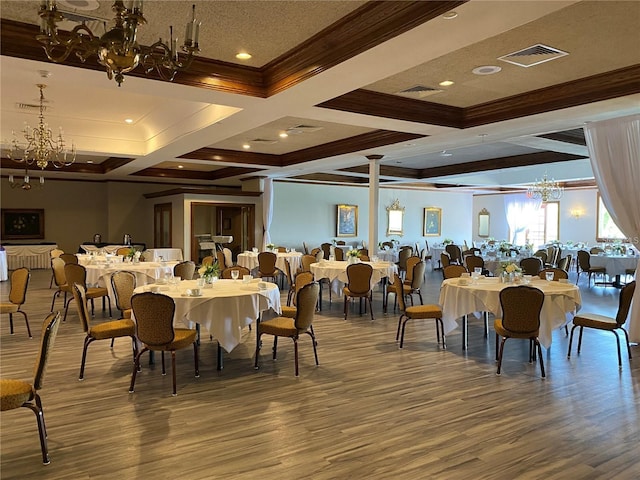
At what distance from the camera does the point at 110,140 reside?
10000 millimetres

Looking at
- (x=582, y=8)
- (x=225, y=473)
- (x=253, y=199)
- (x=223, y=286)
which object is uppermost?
(x=582, y=8)

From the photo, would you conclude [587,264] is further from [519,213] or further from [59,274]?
[59,274]

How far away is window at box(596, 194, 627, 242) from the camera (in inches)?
664

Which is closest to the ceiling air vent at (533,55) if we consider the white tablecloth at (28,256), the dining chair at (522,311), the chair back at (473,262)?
the dining chair at (522,311)

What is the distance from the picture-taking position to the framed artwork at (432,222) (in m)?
20.2

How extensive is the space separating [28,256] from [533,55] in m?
15.1

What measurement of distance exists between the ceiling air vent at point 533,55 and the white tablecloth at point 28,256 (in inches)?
575

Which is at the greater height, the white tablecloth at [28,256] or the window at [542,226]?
the window at [542,226]

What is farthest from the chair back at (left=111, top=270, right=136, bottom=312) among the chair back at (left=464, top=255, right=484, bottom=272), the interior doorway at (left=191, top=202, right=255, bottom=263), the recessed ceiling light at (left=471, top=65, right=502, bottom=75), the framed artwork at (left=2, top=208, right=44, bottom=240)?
the framed artwork at (left=2, top=208, right=44, bottom=240)

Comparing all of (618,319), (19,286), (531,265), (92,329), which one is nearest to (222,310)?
(92,329)

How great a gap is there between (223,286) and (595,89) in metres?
4.92

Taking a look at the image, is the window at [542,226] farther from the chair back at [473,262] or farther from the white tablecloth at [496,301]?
the white tablecloth at [496,301]

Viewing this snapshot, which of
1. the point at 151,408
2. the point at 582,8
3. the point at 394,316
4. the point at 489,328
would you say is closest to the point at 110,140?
the point at 394,316

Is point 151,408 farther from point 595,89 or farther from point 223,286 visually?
point 595,89
